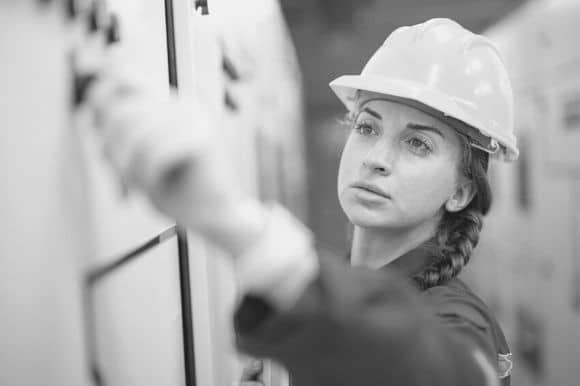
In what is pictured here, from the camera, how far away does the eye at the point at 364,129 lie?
94 centimetres

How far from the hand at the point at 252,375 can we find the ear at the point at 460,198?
1.93 ft

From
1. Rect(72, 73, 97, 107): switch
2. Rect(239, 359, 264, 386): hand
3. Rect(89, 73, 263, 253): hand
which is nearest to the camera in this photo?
Rect(89, 73, 263, 253): hand

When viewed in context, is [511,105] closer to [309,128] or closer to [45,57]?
[45,57]

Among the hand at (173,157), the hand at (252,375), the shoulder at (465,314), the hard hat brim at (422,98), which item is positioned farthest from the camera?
the hand at (252,375)

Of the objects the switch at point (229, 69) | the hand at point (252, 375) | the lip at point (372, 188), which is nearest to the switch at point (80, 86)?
the lip at point (372, 188)

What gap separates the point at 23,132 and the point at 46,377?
233 millimetres

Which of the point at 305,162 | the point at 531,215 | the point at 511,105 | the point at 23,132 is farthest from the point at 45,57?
the point at 305,162

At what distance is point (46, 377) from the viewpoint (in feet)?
1.65

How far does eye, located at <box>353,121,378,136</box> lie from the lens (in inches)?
37.0

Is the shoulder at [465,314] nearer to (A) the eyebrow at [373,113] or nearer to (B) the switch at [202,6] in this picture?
(A) the eyebrow at [373,113]

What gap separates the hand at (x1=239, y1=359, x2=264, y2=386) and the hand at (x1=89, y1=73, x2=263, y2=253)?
0.84m

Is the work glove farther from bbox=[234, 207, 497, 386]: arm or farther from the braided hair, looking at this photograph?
the braided hair

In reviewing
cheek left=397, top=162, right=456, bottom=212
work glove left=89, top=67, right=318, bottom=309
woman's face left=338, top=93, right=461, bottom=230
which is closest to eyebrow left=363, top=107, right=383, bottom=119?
woman's face left=338, top=93, right=461, bottom=230

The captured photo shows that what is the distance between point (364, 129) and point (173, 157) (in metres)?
0.61
